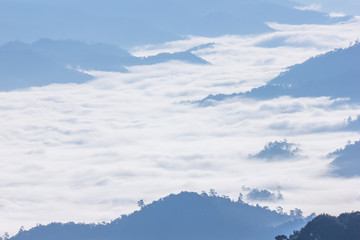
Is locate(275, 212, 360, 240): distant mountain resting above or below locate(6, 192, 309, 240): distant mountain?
below

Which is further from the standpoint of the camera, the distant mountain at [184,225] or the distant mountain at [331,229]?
the distant mountain at [184,225]

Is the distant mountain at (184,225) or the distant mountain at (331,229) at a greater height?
the distant mountain at (184,225)

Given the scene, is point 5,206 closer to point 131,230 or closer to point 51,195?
point 51,195

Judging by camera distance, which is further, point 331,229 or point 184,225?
point 184,225

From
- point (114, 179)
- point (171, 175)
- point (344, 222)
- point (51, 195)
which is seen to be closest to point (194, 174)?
point (171, 175)

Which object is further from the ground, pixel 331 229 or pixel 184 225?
pixel 184 225
